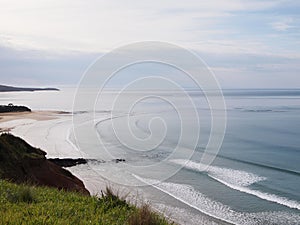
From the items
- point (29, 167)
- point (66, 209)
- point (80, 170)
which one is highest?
point (66, 209)

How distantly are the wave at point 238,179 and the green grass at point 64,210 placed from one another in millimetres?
13382

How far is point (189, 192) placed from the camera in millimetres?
22969

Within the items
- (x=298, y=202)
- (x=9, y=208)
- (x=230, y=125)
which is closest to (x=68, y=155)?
(x=298, y=202)

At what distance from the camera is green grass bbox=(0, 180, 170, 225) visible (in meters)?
7.23

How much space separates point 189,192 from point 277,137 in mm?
26691

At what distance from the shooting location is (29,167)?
20.0m

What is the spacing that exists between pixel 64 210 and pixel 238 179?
1941 cm

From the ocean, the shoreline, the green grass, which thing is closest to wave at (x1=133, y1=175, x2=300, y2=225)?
the ocean

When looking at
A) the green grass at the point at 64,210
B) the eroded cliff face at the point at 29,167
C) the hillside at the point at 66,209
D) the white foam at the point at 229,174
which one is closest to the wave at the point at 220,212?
the white foam at the point at 229,174

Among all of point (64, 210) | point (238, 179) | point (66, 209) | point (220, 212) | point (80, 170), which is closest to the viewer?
point (64, 210)

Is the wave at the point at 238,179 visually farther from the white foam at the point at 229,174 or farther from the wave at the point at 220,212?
the wave at the point at 220,212

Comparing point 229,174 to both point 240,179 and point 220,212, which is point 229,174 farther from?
point 220,212

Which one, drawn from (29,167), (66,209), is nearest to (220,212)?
(29,167)

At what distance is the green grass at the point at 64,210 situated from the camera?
723 cm
